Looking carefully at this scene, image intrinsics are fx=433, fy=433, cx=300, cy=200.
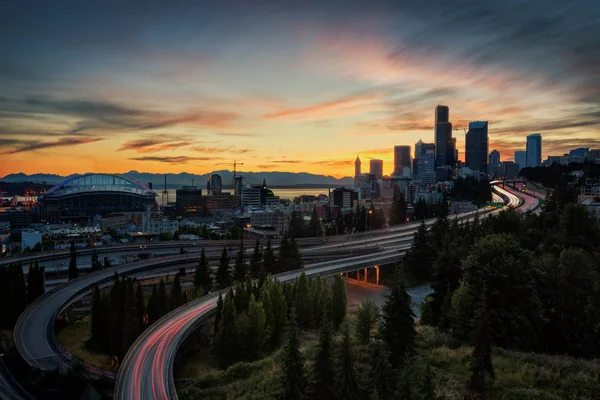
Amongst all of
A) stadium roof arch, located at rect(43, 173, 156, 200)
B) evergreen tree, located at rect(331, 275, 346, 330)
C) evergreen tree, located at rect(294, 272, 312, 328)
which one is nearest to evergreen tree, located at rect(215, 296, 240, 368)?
evergreen tree, located at rect(294, 272, 312, 328)

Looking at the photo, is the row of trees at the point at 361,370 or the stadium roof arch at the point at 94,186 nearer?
the row of trees at the point at 361,370

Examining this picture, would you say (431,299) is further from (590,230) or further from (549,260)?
(590,230)

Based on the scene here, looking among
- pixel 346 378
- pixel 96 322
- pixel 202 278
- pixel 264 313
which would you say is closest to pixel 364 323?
pixel 264 313

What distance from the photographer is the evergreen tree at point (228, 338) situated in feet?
93.1

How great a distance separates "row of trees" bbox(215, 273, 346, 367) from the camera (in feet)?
93.6

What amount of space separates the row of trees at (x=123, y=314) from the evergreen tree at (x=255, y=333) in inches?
340

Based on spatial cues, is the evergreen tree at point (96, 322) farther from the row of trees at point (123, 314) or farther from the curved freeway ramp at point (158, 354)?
the curved freeway ramp at point (158, 354)

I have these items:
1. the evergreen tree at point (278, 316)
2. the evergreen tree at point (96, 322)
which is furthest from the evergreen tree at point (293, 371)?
the evergreen tree at point (96, 322)

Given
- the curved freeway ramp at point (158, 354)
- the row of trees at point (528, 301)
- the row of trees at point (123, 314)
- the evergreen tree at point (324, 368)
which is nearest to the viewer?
the evergreen tree at point (324, 368)

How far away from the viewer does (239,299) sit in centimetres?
3197

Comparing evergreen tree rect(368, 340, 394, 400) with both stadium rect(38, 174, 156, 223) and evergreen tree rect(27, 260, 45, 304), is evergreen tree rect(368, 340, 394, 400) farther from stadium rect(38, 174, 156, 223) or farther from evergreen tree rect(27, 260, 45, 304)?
stadium rect(38, 174, 156, 223)

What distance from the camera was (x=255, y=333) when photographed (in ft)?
94.6

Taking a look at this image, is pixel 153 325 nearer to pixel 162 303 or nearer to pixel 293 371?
pixel 162 303

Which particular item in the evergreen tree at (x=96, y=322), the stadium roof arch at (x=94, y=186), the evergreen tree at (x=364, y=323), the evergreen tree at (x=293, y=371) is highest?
the stadium roof arch at (x=94, y=186)
